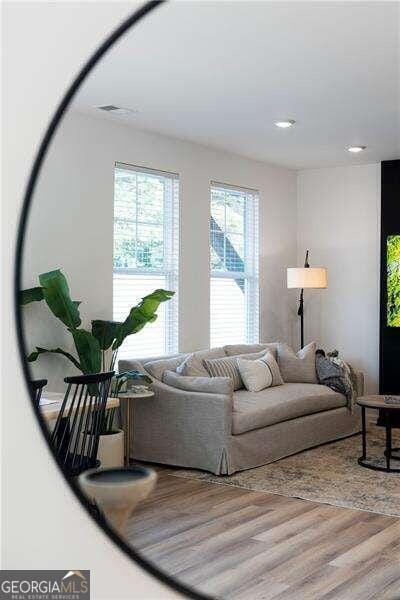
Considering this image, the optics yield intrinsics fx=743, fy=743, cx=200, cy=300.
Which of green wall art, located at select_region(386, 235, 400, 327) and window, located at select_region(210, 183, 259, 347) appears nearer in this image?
window, located at select_region(210, 183, 259, 347)

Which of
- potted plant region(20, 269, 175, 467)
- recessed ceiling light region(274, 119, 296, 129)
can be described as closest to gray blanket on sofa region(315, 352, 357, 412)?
recessed ceiling light region(274, 119, 296, 129)

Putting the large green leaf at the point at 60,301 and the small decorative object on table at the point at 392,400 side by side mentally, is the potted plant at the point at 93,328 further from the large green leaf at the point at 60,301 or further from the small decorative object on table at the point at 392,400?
the small decorative object on table at the point at 392,400

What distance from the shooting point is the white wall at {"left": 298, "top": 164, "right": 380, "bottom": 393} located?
3619 mm

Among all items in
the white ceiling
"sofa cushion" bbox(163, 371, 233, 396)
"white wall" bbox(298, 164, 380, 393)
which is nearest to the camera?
the white ceiling

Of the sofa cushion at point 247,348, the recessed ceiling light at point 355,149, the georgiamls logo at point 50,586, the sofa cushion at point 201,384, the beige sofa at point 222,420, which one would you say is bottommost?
the beige sofa at point 222,420

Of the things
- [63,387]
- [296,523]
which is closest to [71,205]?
[296,523]

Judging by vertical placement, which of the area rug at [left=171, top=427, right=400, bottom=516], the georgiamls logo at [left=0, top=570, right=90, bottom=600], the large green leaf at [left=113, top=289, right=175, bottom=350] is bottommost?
the area rug at [left=171, top=427, right=400, bottom=516]

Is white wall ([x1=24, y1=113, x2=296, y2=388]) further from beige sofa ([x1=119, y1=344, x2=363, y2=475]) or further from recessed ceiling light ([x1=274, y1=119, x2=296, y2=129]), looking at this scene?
recessed ceiling light ([x1=274, y1=119, x2=296, y2=129])

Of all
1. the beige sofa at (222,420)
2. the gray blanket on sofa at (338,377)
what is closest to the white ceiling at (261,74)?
the beige sofa at (222,420)

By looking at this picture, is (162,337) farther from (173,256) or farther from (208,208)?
(208,208)

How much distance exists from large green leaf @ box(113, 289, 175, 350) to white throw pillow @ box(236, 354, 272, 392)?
865mm

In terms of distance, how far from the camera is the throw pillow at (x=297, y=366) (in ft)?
10.7

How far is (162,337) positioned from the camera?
2984 mm

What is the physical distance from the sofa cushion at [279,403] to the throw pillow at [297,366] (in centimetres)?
5
